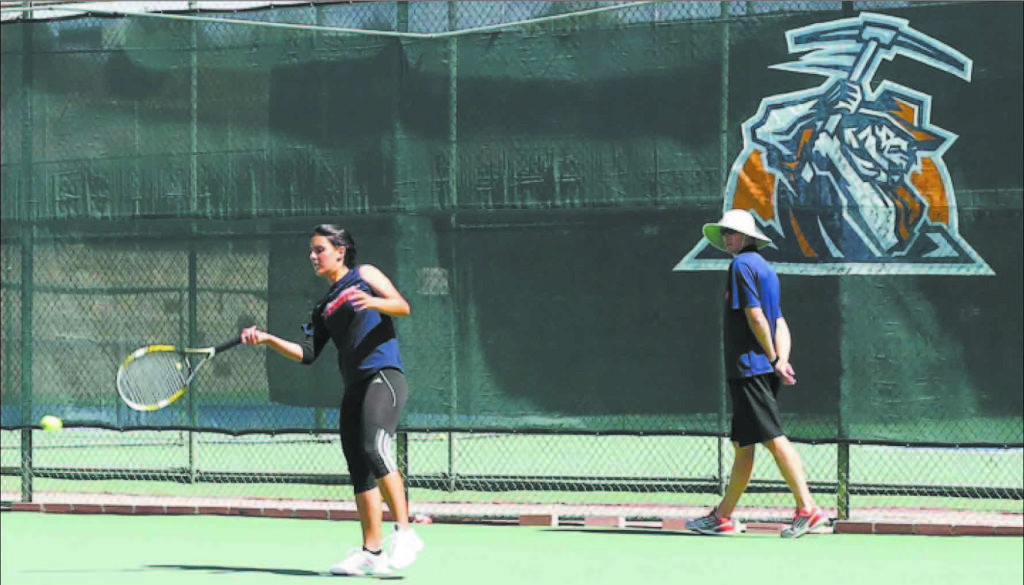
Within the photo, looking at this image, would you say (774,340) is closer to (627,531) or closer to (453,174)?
(627,531)

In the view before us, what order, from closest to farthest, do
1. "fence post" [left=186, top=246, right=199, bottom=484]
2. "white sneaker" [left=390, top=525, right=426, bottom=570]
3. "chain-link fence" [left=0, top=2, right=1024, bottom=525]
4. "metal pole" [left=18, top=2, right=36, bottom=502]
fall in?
"white sneaker" [left=390, top=525, right=426, bottom=570]
"chain-link fence" [left=0, top=2, right=1024, bottom=525]
"fence post" [left=186, top=246, right=199, bottom=484]
"metal pole" [left=18, top=2, right=36, bottom=502]

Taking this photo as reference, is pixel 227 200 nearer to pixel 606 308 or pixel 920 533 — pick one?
pixel 606 308

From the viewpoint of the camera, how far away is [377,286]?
7.44 metres

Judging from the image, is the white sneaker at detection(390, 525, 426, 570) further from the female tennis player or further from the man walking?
the man walking

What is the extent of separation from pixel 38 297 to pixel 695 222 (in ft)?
12.7

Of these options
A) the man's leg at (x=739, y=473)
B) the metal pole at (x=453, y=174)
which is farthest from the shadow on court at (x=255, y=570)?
the metal pole at (x=453, y=174)

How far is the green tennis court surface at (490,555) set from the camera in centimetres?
738

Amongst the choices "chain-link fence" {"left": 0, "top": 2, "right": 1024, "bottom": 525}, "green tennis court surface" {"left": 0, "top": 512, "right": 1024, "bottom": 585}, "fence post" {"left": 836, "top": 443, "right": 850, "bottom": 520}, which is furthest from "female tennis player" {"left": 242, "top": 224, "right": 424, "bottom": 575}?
"fence post" {"left": 836, "top": 443, "right": 850, "bottom": 520}

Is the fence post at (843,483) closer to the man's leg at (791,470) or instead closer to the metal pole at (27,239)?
the man's leg at (791,470)

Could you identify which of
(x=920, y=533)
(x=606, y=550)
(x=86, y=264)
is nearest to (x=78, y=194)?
(x=86, y=264)

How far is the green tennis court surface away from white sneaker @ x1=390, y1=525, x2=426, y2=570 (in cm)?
9

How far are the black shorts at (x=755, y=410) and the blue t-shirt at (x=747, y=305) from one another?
0.17 ft

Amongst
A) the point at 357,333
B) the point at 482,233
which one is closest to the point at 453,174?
the point at 482,233

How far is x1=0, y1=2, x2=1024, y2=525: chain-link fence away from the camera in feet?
29.5
